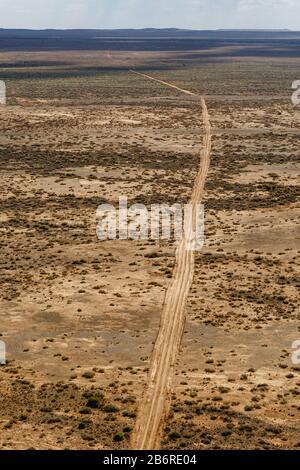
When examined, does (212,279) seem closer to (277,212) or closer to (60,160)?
(277,212)

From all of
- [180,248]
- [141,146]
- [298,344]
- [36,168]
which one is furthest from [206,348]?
[141,146]

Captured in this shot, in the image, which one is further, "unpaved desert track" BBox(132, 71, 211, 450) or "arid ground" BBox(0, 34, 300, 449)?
"arid ground" BBox(0, 34, 300, 449)

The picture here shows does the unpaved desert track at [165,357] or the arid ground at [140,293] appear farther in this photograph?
the arid ground at [140,293]

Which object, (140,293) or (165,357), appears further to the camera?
(140,293)

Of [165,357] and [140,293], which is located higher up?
[140,293]

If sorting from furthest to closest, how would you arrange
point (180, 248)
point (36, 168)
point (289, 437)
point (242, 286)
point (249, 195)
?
point (36, 168), point (249, 195), point (180, 248), point (242, 286), point (289, 437)
